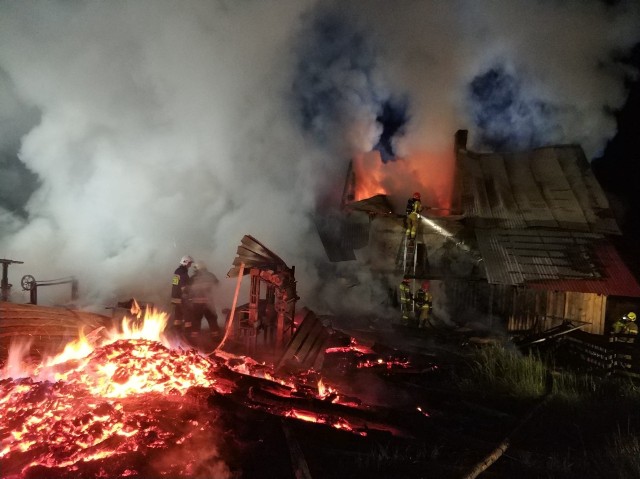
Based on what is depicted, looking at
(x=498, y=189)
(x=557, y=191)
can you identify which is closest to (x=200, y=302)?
(x=498, y=189)

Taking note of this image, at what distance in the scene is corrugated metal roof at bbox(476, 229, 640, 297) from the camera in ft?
38.3

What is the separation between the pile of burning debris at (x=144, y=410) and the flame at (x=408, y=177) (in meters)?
12.3

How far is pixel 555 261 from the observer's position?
40.3 feet

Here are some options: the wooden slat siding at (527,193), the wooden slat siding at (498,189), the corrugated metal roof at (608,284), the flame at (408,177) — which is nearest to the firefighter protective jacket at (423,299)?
the corrugated metal roof at (608,284)

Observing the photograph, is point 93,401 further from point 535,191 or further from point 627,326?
point 535,191

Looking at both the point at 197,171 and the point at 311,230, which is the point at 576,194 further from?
the point at 197,171

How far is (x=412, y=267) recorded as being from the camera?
14.6 metres

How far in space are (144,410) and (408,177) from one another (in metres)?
15.9

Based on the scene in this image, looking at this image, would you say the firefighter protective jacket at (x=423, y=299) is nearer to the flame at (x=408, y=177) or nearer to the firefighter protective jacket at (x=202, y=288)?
the firefighter protective jacket at (x=202, y=288)

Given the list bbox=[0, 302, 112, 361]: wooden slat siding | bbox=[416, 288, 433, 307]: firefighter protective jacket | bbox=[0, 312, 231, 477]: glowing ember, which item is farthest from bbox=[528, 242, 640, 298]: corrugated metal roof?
bbox=[0, 302, 112, 361]: wooden slat siding

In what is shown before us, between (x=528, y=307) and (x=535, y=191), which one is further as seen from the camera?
(x=535, y=191)

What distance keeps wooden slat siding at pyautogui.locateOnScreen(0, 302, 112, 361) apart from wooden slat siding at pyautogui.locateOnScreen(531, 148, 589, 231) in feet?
50.4

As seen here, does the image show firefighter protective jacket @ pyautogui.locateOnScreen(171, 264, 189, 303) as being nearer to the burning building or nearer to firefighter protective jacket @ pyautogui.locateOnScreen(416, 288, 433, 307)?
firefighter protective jacket @ pyautogui.locateOnScreen(416, 288, 433, 307)

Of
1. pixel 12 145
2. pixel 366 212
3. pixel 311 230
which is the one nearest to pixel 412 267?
pixel 366 212
